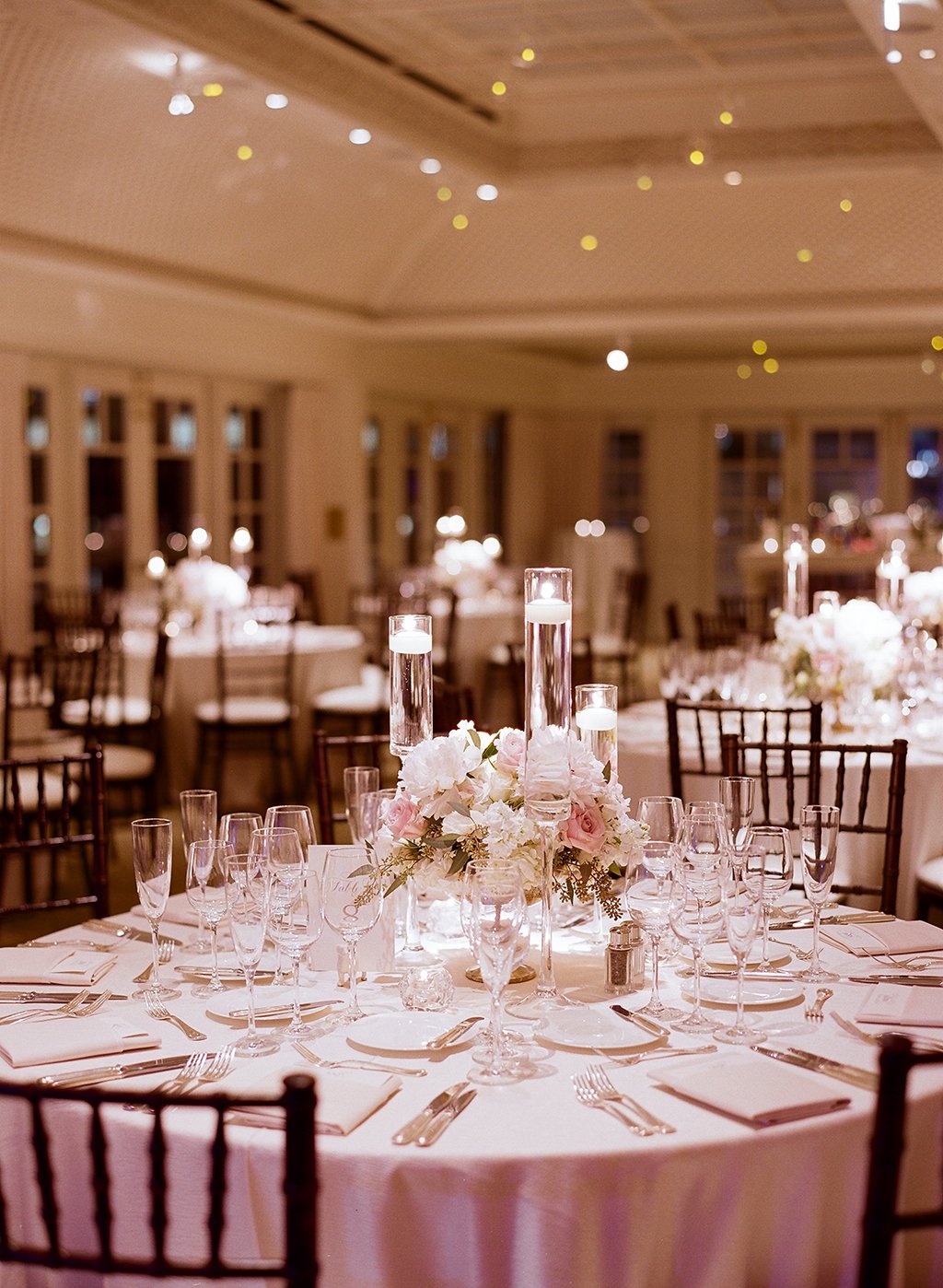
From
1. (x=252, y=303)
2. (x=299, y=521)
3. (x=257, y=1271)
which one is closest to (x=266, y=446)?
(x=299, y=521)

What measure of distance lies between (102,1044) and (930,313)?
362 inches

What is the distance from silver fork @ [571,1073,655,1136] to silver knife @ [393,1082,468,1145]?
0.53 ft

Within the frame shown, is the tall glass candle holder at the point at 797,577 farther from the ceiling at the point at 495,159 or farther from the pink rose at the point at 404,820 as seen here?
the pink rose at the point at 404,820

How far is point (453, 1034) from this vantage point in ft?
7.89

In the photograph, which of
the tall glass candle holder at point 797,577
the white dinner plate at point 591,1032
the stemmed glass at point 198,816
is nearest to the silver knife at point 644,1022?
the white dinner plate at point 591,1032

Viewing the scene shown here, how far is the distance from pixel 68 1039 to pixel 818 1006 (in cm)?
121

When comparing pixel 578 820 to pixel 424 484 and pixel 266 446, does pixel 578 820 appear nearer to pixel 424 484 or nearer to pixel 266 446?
pixel 266 446

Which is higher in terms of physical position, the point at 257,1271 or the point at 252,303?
the point at 252,303

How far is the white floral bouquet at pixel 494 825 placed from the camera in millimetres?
2602

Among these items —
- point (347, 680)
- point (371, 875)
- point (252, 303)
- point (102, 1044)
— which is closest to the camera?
point (102, 1044)

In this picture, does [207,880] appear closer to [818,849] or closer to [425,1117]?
[425,1117]

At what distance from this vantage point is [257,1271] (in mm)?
1805

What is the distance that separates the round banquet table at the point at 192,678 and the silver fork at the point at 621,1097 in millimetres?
5511

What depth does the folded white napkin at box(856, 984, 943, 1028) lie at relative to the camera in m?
2.45
